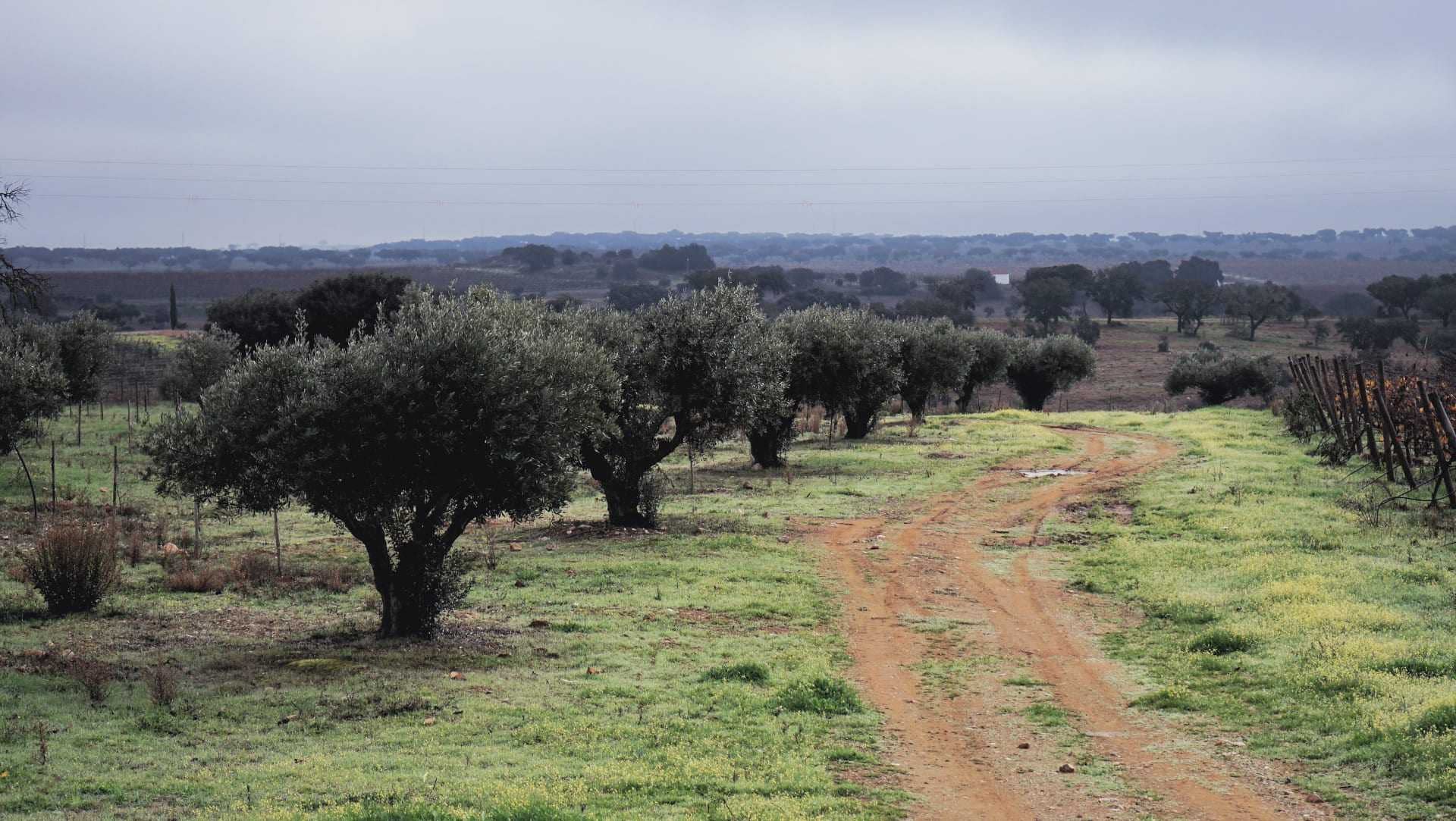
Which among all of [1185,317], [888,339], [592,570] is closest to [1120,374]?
[1185,317]

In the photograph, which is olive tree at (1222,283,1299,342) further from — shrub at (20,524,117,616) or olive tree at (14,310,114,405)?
shrub at (20,524,117,616)

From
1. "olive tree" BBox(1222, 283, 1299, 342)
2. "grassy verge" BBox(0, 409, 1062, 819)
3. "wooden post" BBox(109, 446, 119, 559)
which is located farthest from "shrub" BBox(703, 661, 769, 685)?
"olive tree" BBox(1222, 283, 1299, 342)

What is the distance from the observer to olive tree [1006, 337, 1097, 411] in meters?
72.9

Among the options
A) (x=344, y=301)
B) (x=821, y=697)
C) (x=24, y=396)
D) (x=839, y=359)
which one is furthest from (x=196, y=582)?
(x=344, y=301)

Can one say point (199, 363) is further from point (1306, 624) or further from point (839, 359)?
point (1306, 624)

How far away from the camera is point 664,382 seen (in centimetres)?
2805

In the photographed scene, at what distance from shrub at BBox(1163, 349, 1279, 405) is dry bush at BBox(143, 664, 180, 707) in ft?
240

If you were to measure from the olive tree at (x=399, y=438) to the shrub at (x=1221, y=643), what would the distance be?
30.1 feet

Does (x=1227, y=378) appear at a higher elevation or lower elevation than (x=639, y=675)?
lower

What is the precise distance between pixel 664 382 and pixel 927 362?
93.8ft

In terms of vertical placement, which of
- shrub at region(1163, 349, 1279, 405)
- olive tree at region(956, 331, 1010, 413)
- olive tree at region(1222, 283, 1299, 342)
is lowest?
shrub at region(1163, 349, 1279, 405)

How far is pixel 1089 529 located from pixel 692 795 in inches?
748

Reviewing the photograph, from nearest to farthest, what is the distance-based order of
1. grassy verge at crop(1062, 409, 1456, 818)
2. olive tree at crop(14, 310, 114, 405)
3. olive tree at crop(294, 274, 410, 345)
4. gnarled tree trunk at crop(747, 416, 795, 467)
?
A: grassy verge at crop(1062, 409, 1456, 818), gnarled tree trunk at crop(747, 416, 795, 467), olive tree at crop(14, 310, 114, 405), olive tree at crop(294, 274, 410, 345)

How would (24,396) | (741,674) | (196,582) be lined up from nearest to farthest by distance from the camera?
(741,674) → (196,582) → (24,396)
